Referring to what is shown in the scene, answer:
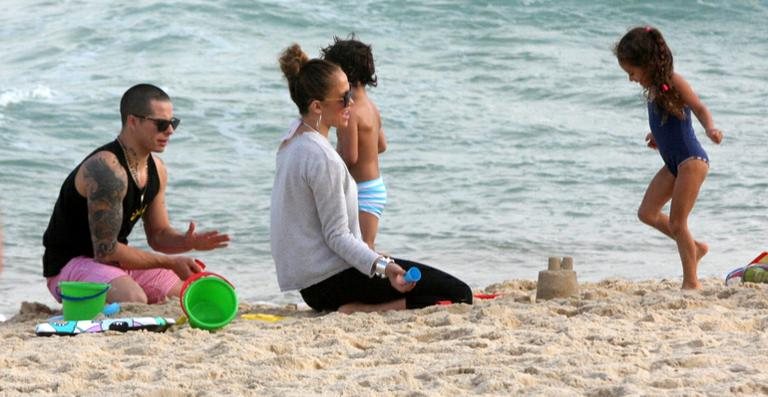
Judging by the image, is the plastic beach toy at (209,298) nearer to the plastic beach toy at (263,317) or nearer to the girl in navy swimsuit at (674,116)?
the plastic beach toy at (263,317)

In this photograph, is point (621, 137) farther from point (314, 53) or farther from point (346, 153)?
point (346, 153)

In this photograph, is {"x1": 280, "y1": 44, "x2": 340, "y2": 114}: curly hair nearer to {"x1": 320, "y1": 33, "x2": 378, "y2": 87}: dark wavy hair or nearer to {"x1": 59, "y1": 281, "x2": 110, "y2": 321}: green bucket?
{"x1": 320, "y1": 33, "x2": 378, "y2": 87}: dark wavy hair

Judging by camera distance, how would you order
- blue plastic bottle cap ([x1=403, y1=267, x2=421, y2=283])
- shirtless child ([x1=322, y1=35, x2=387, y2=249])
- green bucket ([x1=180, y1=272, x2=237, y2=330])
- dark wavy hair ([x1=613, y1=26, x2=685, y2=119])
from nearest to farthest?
blue plastic bottle cap ([x1=403, y1=267, x2=421, y2=283]) → green bucket ([x1=180, y1=272, x2=237, y2=330]) → dark wavy hair ([x1=613, y1=26, x2=685, y2=119]) → shirtless child ([x1=322, y1=35, x2=387, y2=249])

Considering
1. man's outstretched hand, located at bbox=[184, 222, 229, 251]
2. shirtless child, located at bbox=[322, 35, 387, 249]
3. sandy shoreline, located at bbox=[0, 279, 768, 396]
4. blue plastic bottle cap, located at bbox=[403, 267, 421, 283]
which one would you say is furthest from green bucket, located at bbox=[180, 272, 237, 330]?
shirtless child, located at bbox=[322, 35, 387, 249]

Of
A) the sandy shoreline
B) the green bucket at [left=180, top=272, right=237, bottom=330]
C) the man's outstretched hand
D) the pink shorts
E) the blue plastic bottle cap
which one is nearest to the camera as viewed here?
the sandy shoreline

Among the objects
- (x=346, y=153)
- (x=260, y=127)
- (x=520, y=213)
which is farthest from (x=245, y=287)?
(x=260, y=127)

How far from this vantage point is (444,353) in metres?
4.88

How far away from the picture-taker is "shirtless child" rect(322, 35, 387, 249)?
6.50 m

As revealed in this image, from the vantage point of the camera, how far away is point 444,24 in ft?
60.7

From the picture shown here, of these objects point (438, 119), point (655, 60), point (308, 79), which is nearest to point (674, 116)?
point (655, 60)

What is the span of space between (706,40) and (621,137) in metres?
5.74

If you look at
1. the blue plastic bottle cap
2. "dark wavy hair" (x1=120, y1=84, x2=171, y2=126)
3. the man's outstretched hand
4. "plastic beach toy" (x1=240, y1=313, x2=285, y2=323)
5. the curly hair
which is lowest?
"plastic beach toy" (x1=240, y1=313, x2=285, y2=323)

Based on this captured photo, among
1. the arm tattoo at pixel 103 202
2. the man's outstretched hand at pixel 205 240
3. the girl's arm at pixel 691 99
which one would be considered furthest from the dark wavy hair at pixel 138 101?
the girl's arm at pixel 691 99

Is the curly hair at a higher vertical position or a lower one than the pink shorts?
higher
